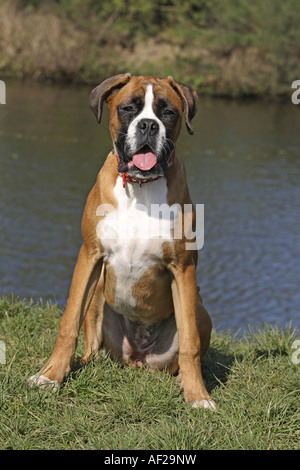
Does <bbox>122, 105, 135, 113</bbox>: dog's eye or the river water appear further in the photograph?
the river water

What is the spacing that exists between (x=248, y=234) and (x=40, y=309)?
5787 mm

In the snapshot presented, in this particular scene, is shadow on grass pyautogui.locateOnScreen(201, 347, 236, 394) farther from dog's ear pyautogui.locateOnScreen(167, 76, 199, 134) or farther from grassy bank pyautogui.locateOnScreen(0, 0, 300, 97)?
grassy bank pyautogui.locateOnScreen(0, 0, 300, 97)

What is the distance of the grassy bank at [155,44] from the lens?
26.0 meters

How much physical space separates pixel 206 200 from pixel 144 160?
8652 mm

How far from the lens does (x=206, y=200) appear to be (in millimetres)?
12484

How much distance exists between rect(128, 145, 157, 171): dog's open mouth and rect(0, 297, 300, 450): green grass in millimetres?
1172

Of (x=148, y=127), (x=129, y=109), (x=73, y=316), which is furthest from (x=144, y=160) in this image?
(x=73, y=316)

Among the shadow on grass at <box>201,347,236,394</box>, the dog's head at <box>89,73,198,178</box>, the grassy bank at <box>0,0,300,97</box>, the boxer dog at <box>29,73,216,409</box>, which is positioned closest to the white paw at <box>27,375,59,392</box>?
the boxer dog at <box>29,73,216,409</box>

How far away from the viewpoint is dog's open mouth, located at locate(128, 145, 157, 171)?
3.88m

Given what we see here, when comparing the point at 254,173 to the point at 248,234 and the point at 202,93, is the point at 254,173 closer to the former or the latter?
the point at 248,234

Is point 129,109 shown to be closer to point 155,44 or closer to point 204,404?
point 204,404

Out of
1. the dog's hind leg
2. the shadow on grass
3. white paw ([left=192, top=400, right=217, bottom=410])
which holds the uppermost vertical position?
the dog's hind leg

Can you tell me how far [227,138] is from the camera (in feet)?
61.4

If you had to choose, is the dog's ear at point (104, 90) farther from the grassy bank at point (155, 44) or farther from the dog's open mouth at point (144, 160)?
the grassy bank at point (155, 44)
